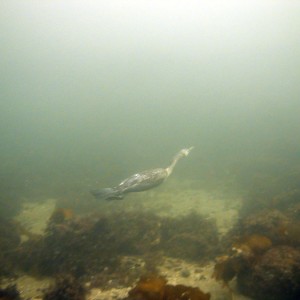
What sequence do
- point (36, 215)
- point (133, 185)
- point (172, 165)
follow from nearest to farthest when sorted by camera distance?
point (133, 185), point (172, 165), point (36, 215)

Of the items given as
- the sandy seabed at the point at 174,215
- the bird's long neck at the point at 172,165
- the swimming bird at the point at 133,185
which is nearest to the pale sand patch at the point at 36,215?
the sandy seabed at the point at 174,215

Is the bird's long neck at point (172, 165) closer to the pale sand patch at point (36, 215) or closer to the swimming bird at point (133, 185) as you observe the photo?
the swimming bird at point (133, 185)

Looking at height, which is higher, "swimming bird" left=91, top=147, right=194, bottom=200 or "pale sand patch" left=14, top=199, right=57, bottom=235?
"swimming bird" left=91, top=147, right=194, bottom=200

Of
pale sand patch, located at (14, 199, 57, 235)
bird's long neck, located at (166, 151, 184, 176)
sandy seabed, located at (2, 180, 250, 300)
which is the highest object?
bird's long neck, located at (166, 151, 184, 176)

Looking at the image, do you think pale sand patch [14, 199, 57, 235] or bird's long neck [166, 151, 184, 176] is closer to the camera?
bird's long neck [166, 151, 184, 176]

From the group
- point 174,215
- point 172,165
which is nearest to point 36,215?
point 174,215

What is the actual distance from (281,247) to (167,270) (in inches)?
121

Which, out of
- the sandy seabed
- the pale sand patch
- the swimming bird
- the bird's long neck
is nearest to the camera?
the sandy seabed

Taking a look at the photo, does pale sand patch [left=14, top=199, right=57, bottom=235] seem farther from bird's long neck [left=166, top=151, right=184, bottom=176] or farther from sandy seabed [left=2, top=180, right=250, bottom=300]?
bird's long neck [left=166, top=151, right=184, bottom=176]

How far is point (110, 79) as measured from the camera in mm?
117875

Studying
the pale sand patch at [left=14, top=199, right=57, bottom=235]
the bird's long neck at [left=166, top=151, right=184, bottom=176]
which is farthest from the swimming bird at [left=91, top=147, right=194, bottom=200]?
the pale sand patch at [left=14, top=199, right=57, bottom=235]

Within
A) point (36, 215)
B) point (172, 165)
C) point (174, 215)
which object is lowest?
point (174, 215)

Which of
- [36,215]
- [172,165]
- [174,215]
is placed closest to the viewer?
[172,165]

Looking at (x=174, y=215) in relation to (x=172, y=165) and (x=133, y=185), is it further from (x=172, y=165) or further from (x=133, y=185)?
(x=133, y=185)
